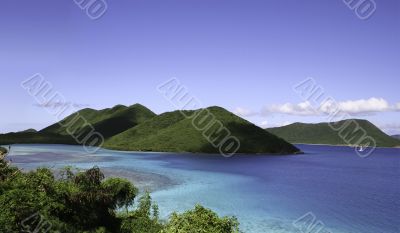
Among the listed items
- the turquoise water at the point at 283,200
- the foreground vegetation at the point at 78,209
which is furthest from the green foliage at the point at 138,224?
the turquoise water at the point at 283,200

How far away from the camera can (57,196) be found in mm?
28891

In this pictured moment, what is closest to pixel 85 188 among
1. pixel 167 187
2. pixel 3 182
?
pixel 3 182

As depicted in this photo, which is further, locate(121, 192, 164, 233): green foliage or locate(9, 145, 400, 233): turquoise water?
locate(9, 145, 400, 233): turquoise water

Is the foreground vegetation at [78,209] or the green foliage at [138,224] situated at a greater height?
the foreground vegetation at [78,209]

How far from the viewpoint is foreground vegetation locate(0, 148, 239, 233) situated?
923 inches

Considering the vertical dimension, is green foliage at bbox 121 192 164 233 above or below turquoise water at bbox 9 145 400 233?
below

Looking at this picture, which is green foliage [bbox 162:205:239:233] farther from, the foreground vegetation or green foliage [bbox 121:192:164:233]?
green foliage [bbox 121:192:164:233]

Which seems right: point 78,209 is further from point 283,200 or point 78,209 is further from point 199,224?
point 283,200

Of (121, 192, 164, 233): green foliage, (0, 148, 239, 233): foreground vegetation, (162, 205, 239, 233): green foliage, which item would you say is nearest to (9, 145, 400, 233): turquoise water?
(121, 192, 164, 233): green foliage

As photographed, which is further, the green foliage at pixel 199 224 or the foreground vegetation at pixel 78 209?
the foreground vegetation at pixel 78 209

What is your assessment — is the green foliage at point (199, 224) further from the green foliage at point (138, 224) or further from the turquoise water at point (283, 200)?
the turquoise water at point (283, 200)

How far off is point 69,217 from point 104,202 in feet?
11.3

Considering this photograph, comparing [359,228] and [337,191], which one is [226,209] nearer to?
[359,228]

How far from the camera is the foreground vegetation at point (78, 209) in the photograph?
23.4 m
